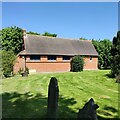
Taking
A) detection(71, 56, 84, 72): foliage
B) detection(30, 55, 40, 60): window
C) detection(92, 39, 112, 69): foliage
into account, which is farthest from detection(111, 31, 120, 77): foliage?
detection(92, 39, 112, 69): foliage

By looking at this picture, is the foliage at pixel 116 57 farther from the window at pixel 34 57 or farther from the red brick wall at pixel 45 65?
the window at pixel 34 57

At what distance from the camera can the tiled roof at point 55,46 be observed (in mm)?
39625

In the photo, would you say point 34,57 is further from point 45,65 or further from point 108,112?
point 108,112

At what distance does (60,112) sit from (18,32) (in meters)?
46.2

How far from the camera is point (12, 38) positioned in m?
55.0

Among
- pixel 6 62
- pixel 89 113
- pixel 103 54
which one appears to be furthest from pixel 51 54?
pixel 89 113

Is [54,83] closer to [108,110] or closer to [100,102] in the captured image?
[108,110]

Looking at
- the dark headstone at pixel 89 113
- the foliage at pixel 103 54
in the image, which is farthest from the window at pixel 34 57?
the dark headstone at pixel 89 113

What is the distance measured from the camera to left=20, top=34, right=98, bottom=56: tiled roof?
3962 cm

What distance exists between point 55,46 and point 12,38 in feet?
52.6

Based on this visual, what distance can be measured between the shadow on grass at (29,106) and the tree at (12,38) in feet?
128

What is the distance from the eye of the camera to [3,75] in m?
28.9

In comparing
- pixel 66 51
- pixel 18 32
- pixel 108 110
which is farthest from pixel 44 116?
pixel 18 32

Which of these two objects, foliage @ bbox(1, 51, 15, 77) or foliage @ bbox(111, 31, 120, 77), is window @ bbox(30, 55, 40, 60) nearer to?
foliage @ bbox(1, 51, 15, 77)
